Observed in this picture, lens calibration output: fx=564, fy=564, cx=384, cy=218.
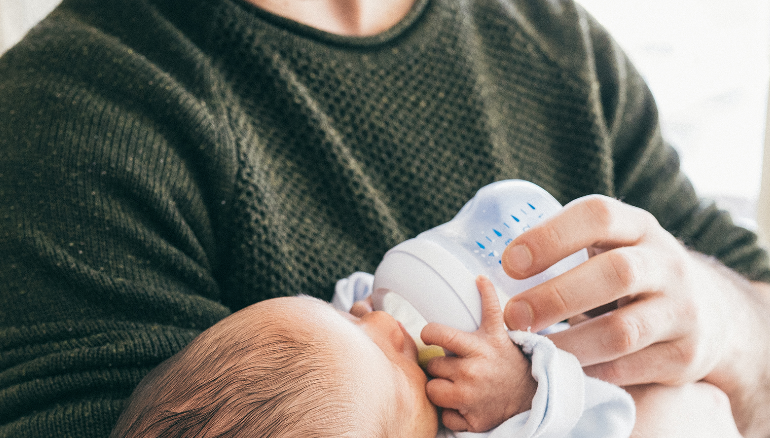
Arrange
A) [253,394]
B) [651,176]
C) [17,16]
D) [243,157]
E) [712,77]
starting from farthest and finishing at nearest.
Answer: [712,77] < [17,16] < [651,176] < [243,157] < [253,394]

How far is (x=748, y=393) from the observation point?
33.3 inches

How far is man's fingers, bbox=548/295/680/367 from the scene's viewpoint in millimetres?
624

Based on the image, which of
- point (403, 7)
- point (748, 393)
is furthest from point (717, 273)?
point (403, 7)

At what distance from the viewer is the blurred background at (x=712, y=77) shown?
1.64m

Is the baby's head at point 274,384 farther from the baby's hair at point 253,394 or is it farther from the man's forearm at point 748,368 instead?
the man's forearm at point 748,368

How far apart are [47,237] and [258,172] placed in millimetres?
266

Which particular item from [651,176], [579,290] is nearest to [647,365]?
[579,290]

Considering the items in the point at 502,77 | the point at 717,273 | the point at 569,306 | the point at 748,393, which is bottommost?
the point at 748,393

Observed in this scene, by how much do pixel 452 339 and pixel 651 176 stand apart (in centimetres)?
70

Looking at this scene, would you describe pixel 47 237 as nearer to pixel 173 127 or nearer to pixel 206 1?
pixel 173 127

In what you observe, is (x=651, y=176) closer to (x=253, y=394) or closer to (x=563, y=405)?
(x=563, y=405)

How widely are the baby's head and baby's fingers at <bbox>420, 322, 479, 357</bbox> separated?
0.19 feet

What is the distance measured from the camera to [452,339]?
0.60m

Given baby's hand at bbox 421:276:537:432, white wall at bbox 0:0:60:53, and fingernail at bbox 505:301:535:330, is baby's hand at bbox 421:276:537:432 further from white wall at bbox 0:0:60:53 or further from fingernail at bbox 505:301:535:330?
white wall at bbox 0:0:60:53
